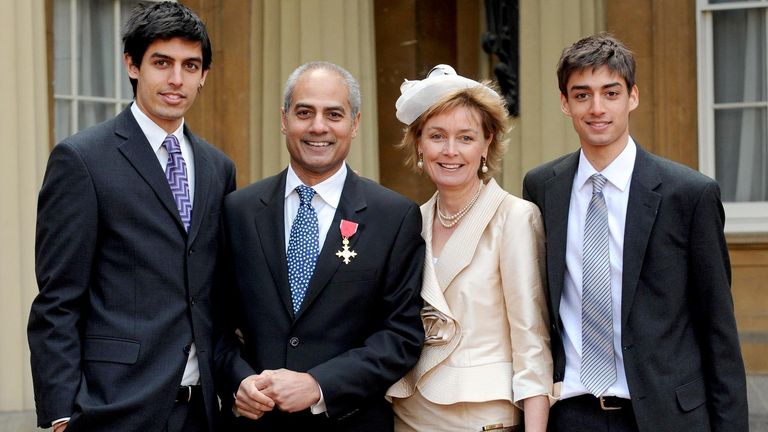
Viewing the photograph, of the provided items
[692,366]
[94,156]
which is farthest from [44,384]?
[692,366]

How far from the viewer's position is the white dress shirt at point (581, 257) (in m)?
3.23

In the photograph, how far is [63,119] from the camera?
6.66m

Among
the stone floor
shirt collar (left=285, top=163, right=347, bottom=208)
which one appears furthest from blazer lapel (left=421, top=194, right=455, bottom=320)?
the stone floor

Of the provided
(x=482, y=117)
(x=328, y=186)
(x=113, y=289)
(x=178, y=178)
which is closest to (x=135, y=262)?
(x=113, y=289)

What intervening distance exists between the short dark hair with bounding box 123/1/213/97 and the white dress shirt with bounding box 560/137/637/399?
4.29ft

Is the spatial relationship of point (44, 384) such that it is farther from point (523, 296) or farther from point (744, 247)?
point (744, 247)

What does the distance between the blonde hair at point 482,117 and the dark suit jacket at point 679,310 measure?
49cm

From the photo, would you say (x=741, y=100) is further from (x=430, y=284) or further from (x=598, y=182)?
(x=430, y=284)

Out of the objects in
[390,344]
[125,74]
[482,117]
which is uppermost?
[125,74]

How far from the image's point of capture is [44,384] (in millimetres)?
3066

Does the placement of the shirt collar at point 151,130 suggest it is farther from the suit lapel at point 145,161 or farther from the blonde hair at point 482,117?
the blonde hair at point 482,117

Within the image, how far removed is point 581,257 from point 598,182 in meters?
0.24

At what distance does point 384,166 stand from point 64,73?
2270 millimetres

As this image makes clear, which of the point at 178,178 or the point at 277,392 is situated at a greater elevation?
the point at 178,178
